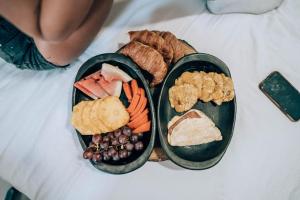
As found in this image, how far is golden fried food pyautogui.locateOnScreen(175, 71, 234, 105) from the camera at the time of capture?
1.05 metres

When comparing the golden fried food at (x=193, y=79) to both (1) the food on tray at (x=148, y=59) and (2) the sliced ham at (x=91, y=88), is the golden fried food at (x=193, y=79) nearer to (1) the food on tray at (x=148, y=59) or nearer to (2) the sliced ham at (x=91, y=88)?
(1) the food on tray at (x=148, y=59)

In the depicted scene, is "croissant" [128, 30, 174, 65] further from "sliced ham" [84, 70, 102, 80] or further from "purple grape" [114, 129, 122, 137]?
"purple grape" [114, 129, 122, 137]

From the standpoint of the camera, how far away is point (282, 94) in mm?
1218

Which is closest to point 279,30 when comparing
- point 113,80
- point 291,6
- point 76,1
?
point 291,6

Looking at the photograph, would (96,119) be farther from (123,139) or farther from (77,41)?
(77,41)

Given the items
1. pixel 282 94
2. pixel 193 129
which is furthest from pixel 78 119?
pixel 282 94

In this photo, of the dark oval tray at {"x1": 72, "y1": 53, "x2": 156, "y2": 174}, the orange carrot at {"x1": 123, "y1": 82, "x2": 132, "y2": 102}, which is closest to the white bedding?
the dark oval tray at {"x1": 72, "y1": 53, "x2": 156, "y2": 174}

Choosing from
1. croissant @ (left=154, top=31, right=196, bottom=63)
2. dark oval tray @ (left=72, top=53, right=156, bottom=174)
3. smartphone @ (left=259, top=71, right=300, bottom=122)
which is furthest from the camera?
smartphone @ (left=259, top=71, right=300, bottom=122)

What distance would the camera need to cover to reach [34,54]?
105cm

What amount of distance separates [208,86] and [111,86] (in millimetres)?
304

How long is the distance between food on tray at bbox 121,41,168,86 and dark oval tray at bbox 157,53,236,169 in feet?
0.09

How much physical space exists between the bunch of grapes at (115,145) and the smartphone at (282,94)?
53 centimetres

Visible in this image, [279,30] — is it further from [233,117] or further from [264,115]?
[233,117]

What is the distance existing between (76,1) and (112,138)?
43 cm
